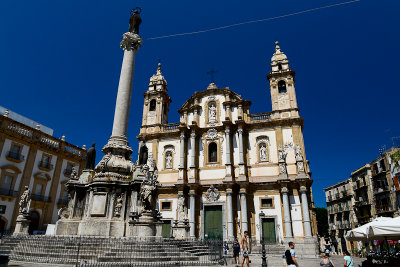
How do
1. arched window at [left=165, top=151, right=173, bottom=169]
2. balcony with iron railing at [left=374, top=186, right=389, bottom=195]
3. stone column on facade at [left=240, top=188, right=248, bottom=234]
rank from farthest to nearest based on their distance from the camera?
balcony with iron railing at [left=374, top=186, right=389, bottom=195] → arched window at [left=165, top=151, right=173, bottom=169] → stone column on facade at [left=240, top=188, right=248, bottom=234]

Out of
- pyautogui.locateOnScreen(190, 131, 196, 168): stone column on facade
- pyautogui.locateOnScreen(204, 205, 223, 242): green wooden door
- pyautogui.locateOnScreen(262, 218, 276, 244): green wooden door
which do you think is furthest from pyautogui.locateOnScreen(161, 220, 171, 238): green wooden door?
pyautogui.locateOnScreen(262, 218, 276, 244): green wooden door

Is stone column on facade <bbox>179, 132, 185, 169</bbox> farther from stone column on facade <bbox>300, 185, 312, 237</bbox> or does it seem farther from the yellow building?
the yellow building

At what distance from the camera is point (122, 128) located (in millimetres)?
12977

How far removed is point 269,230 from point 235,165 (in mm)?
6004

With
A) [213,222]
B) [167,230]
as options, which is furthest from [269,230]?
[167,230]

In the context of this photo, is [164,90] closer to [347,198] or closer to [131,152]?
[131,152]

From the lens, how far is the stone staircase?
8.03 metres

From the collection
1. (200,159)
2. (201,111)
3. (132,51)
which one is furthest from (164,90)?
(132,51)

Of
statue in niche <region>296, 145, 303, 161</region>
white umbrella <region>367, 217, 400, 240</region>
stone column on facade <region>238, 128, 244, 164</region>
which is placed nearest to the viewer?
white umbrella <region>367, 217, 400, 240</region>

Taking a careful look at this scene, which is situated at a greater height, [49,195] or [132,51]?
[132,51]

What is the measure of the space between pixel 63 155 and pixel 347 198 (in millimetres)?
38765

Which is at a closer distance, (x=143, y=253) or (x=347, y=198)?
(x=143, y=253)

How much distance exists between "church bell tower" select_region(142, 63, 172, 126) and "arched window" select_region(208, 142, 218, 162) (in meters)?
6.11

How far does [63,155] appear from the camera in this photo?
2881 centimetres
